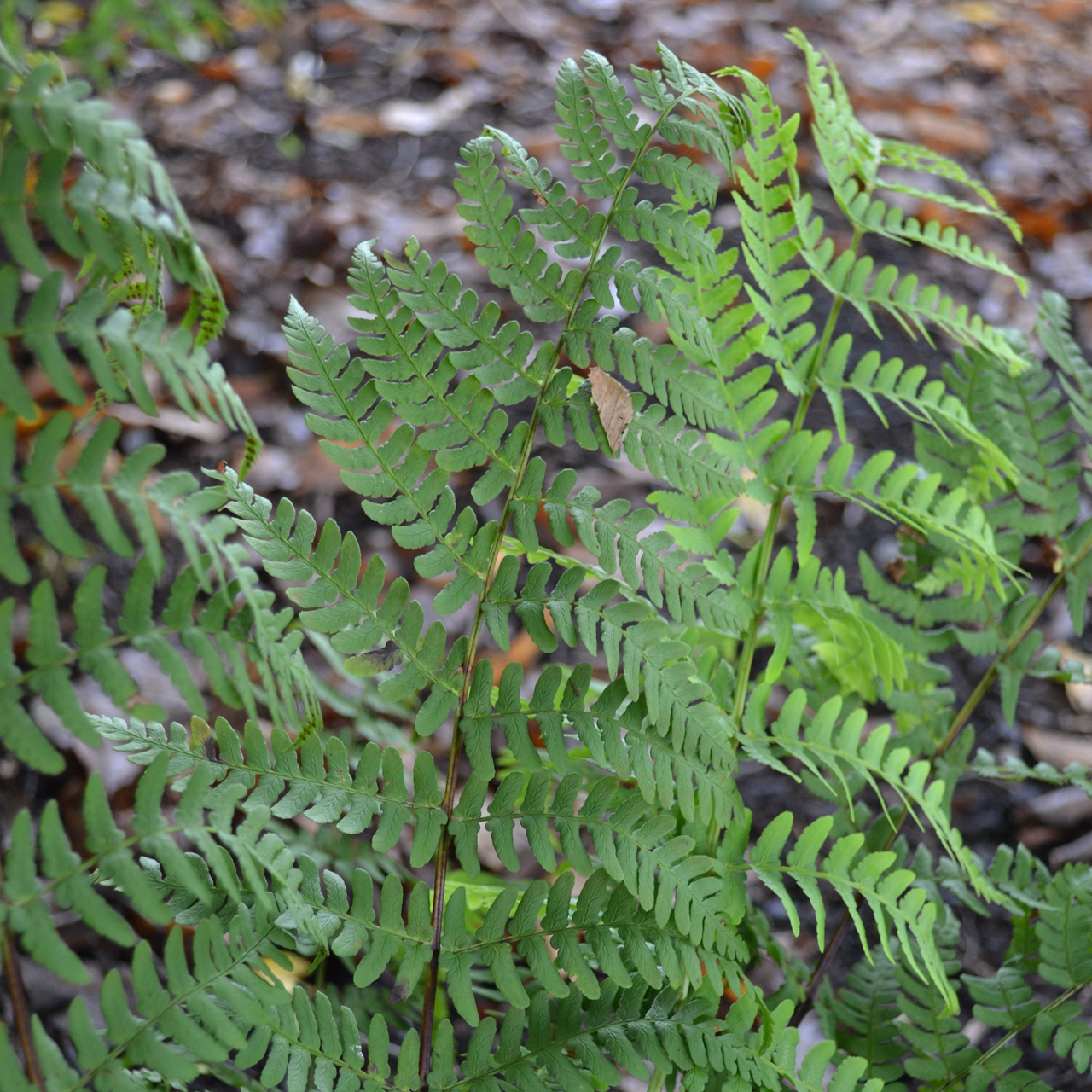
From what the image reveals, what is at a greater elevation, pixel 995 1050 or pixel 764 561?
pixel 764 561

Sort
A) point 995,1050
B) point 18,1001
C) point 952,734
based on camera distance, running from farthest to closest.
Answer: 1. point 952,734
2. point 995,1050
3. point 18,1001

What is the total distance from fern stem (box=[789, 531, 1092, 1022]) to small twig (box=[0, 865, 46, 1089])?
854 mm

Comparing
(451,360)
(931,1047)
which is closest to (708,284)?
(451,360)

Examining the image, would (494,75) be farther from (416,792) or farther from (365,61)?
(416,792)

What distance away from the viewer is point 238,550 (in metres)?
0.77

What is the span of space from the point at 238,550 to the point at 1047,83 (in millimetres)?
3692

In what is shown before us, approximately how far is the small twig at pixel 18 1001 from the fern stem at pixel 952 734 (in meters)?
0.85

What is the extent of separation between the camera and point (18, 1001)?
2.39 feet

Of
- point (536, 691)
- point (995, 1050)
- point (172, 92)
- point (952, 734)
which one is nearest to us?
point (536, 691)

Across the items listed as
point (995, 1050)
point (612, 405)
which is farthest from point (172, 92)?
point (995, 1050)

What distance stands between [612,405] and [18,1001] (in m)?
0.69

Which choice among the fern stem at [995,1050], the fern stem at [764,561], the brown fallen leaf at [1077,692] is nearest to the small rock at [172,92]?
the fern stem at [764,561]

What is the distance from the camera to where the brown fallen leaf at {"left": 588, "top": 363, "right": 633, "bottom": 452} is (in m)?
0.91

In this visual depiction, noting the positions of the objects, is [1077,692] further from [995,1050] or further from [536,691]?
[536,691]
